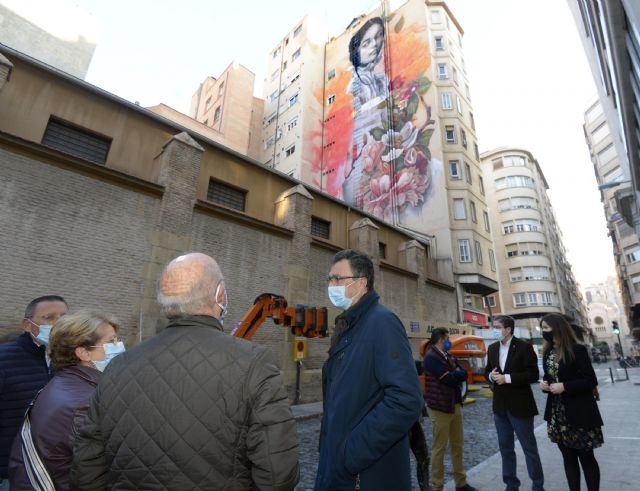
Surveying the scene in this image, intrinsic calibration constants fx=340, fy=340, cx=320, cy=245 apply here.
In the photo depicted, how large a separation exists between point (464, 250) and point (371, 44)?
2498 cm

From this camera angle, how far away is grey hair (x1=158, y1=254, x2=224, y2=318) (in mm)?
1684

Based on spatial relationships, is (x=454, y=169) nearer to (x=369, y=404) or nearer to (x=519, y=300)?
(x=519, y=300)

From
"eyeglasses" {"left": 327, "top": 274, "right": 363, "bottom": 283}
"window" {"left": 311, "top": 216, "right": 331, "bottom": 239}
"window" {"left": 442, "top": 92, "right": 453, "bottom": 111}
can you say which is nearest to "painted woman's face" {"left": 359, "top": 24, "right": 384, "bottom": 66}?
"window" {"left": 442, "top": 92, "right": 453, "bottom": 111}

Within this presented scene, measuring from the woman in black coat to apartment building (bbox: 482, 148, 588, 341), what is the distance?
40398mm

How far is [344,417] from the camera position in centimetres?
209

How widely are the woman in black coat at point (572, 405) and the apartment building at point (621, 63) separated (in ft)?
15.8

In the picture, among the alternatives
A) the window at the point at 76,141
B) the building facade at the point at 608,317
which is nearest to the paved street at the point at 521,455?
the window at the point at 76,141

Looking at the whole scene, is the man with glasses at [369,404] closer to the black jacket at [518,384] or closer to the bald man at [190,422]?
the bald man at [190,422]

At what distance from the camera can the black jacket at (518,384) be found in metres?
4.04

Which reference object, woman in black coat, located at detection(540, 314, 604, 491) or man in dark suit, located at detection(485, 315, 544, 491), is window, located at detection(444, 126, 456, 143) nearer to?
man in dark suit, located at detection(485, 315, 544, 491)

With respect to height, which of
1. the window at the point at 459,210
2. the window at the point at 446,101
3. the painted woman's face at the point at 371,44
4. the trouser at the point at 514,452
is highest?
the painted woman's face at the point at 371,44

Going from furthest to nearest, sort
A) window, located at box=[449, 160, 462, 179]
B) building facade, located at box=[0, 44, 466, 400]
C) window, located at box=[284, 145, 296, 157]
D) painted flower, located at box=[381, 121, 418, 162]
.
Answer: window, located at box=[284, 145, 296, 157]
painted flower, located at box=[381, 121, 418, 162]
window, located at box=[449, 160, 462, 179]
building facade, located at box=[0, 44, 466, 400]

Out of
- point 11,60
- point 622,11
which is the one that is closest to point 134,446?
point 622,11

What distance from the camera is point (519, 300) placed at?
4056 cm
